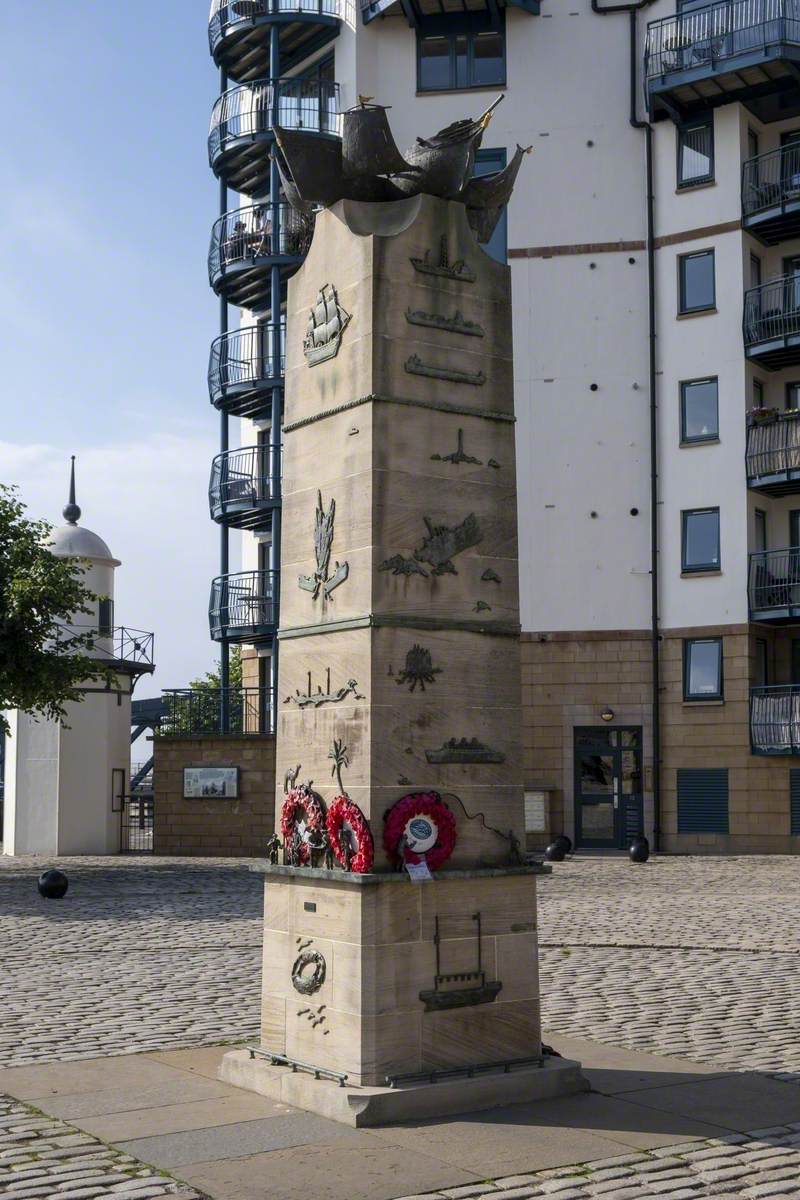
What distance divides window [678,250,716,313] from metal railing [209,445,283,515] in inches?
449

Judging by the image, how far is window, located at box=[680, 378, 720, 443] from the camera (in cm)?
3803

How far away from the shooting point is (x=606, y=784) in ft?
126

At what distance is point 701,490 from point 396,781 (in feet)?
98.1

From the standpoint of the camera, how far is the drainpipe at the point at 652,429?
37750 mm

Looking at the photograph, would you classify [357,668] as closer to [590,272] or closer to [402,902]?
[402,902]

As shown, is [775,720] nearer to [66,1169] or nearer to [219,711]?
[219,711]

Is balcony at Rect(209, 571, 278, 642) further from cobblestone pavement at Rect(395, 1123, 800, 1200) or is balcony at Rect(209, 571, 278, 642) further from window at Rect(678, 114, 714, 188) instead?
cobblestone pavement at Rect(395, 1123, 800, 1200)

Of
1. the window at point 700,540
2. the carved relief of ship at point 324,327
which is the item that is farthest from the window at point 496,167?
the carved relief of ship at point 324,327

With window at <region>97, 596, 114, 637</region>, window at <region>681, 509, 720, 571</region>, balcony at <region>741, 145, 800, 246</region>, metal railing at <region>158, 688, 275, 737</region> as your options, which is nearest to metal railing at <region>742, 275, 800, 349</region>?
balcony at <region>741, 145, 800, 246</region>

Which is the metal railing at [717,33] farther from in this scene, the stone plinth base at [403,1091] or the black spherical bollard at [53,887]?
the stone plinth base at [403,1091]

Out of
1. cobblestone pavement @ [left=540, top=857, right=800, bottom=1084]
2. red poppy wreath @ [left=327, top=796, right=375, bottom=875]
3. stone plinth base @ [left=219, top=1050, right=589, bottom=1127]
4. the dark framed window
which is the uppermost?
the dark framed window

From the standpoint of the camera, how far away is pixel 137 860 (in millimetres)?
35094

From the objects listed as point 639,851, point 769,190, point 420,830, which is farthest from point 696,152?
point 420,830

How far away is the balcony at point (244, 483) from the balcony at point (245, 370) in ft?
4.99
